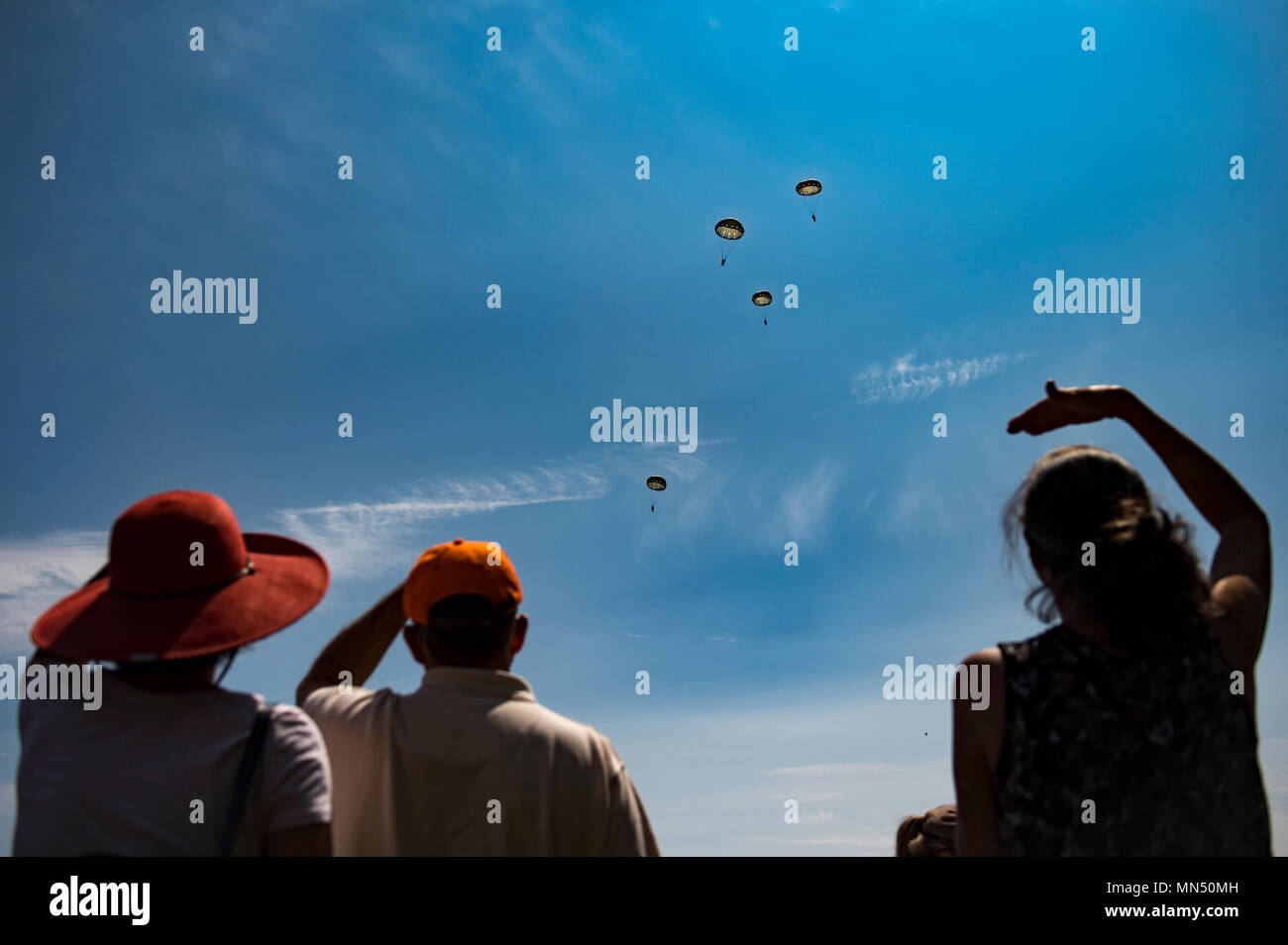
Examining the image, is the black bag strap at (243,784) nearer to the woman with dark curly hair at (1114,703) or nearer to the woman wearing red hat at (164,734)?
the woman wearing red hat at (164,734)

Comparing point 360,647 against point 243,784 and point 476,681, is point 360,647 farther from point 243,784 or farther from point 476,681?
point 243,784

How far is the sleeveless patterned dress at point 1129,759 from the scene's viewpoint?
2.84m

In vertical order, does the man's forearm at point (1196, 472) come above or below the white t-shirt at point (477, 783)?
above

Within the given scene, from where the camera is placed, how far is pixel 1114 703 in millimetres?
2916

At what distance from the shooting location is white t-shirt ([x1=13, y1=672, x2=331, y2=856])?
271 cm

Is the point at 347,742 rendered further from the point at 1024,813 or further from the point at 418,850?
the point at 1024,813

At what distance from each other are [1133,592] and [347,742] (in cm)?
329

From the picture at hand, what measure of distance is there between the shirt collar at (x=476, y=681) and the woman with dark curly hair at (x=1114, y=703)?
192 cm

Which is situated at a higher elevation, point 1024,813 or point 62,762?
point 62,762

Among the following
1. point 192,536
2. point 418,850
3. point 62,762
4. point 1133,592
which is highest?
point 192,536

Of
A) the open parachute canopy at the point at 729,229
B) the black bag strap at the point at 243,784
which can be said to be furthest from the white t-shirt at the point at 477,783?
the open parachute canopy at the point at 729,229
